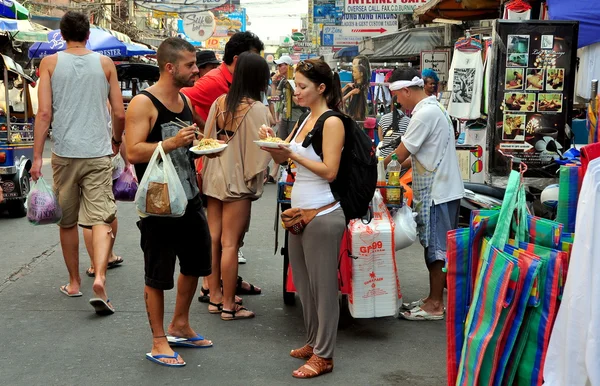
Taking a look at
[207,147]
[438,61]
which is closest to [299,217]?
[207,147]

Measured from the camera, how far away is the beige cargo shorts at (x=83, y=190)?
6000 millimetres

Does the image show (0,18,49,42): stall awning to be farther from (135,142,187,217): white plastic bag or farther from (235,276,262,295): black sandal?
(135,142,187,217): white plastic bag

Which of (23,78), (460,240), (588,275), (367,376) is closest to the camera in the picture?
(588,275)

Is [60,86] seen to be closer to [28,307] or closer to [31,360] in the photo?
[28,307]

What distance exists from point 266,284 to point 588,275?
161 inches

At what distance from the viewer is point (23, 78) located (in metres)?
10.9

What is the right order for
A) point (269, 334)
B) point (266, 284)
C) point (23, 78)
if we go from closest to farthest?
point (269, 334) < point (266, 284) < point (23, 78)

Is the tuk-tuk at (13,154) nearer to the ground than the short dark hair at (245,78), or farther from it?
nearer to the ground

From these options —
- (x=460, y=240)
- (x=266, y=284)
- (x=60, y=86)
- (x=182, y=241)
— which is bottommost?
(x=266, y=284)

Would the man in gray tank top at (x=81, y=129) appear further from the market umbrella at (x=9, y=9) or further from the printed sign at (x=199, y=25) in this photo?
the printed sign at (x=199, y=25)

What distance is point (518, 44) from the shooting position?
325 inches

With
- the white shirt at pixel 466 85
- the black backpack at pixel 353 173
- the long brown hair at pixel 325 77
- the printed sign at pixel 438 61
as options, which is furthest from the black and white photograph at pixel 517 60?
the printed sign at pixel 438 61

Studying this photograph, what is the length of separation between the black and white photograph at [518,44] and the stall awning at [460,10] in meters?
4.13

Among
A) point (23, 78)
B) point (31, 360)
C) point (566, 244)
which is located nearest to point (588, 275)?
point (566, 244)
